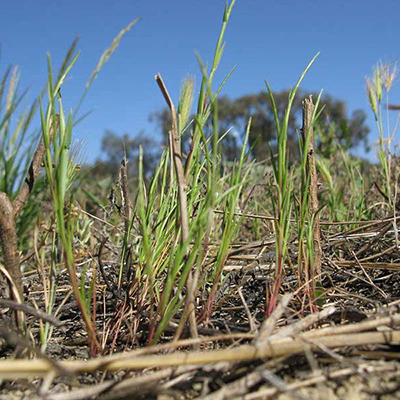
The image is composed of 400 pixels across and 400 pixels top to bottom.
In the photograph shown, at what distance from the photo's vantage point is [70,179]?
2.76ft

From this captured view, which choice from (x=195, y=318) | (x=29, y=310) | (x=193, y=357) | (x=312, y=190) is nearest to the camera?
(x=193, y=357)

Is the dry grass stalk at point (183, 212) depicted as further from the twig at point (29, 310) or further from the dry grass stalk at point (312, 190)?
the dry grass stalk at point (312, 190)

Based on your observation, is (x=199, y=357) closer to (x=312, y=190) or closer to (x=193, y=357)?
(x=193, y=357)

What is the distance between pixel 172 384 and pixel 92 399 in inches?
4.2

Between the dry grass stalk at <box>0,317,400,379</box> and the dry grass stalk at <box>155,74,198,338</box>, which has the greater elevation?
the dry grass stalk at <box>155,74,198,338</box>

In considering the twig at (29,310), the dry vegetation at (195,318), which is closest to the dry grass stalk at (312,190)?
the dry vegetation at (195,318)

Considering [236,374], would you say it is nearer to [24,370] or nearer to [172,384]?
[172,384]

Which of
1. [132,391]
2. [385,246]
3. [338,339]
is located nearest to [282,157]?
[338,339]

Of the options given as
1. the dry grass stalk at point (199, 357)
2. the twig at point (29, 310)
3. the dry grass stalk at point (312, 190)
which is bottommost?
the dry grass stalk at point (199, 357)

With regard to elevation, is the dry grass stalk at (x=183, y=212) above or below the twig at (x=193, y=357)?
above

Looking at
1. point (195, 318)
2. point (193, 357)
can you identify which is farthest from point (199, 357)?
point (195, 318)

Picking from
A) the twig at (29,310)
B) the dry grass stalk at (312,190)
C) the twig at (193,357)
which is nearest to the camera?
the twig at (193,357)

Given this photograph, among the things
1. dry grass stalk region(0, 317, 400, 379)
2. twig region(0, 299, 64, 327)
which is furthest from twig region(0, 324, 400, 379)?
twig region(0, 299, 64, 327)

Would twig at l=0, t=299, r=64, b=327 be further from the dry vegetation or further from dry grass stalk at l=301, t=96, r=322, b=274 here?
dry grass stalk at l=301, t=96, r=322, b=274
